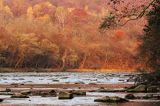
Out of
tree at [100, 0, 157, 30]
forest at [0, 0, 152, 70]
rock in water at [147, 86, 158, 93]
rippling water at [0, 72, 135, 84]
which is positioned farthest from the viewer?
forest at [0, 0, 152, 70]

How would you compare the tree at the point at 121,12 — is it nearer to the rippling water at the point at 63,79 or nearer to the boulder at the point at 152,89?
the boulder at the point at 152,89

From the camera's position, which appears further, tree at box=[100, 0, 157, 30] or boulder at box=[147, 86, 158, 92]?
boulder at box=[147, 86, 158, 92]

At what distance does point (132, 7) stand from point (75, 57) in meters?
157

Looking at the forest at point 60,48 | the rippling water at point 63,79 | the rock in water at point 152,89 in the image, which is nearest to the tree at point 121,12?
the rock in water at point 152,89

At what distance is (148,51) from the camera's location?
63.2 m

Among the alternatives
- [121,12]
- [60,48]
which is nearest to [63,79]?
[121,12]

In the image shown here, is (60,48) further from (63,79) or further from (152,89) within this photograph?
(152,89)

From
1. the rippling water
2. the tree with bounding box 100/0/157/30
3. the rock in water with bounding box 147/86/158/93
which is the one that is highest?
the tree with bounding box 100/0/157/30

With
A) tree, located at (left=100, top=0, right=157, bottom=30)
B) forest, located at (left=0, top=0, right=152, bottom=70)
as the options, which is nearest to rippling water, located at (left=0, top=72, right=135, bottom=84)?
tree, located at (left=100, top=0, right=157, bottom=30)

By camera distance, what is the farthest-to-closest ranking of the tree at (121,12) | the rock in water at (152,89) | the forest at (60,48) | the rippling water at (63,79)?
the forest at (60,48), the rippling water at (63,79), the rock in water at (152,89), the tree at (121,12)

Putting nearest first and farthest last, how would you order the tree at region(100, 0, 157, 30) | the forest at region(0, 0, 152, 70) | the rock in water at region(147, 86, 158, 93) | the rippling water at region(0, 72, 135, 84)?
the tree at region(100, 0, 157, 30) < the rock in water at region(147, 86, 158, 93) < the rippling water at region(0, 72, 135, 84) < the forest at region(0, 0, 152, 70)

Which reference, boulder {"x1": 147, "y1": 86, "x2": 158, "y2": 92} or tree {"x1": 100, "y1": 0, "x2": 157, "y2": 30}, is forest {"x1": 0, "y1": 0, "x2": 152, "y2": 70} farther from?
tree {"x1": 100, "y1": 0, "x2": 157, "y2": 30}

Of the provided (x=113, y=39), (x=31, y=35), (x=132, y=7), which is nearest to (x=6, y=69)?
(x=31, y=35)

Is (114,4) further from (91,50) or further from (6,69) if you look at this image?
(91,50)
